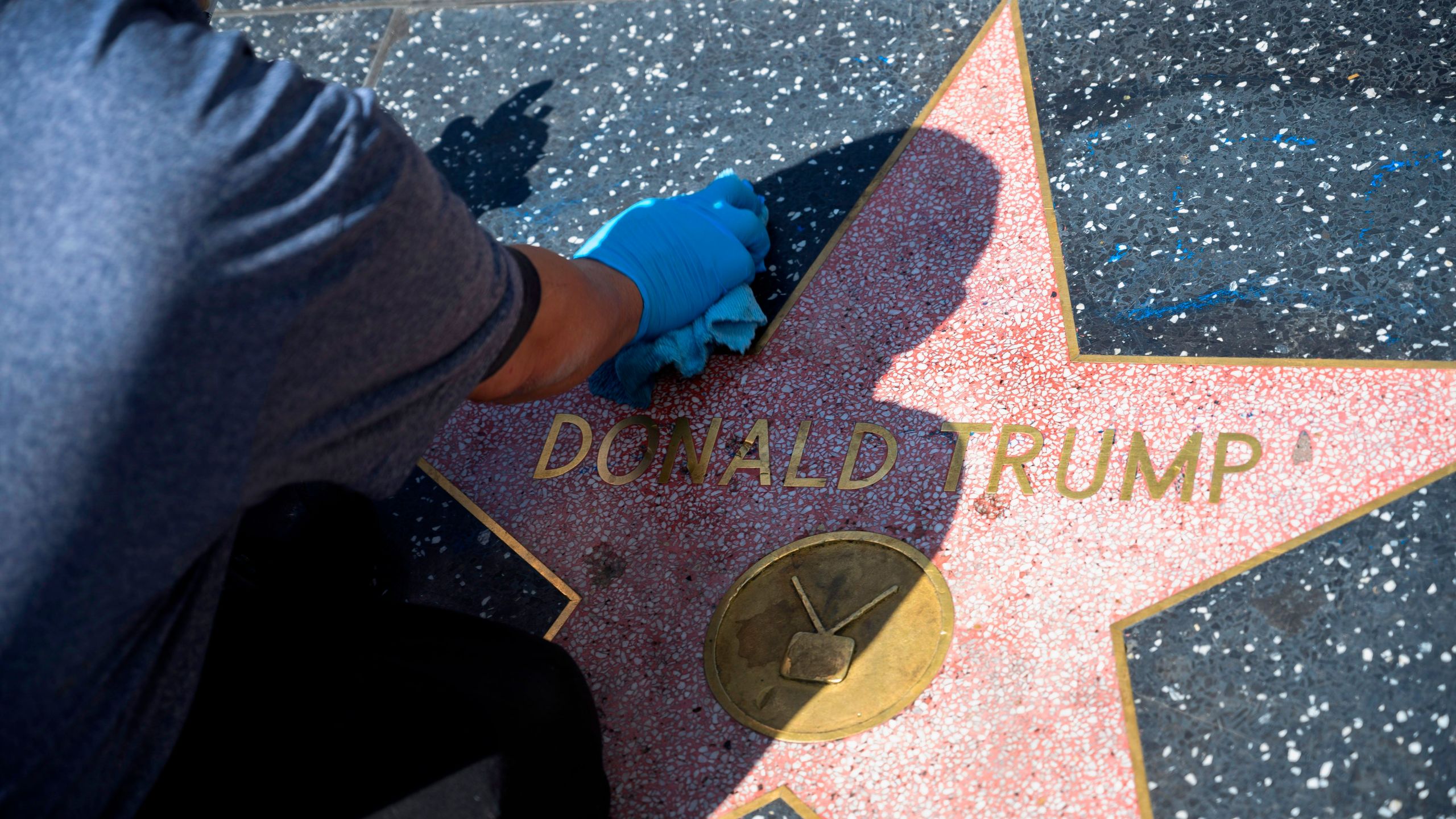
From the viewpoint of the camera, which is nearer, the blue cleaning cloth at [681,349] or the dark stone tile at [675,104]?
the blue cleaning cloth at [681,349]

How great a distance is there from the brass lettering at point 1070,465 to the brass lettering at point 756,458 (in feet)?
1.21

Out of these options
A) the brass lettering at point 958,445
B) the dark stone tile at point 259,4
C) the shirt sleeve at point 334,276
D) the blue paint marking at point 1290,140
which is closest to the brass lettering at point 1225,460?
the brass lettering at point 958,445

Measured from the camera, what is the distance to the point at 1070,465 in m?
1.31

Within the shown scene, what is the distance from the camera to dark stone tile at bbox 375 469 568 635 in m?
1.36

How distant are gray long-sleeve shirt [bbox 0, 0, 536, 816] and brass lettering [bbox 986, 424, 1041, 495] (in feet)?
2.55

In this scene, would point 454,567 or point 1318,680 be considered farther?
point 454,567

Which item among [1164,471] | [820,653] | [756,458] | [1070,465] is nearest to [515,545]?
[756,458]

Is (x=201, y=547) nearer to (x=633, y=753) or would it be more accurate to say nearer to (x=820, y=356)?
(x=633, y=753)

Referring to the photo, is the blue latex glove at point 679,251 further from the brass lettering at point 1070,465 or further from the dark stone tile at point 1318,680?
the dark stone tile at point 1318,680

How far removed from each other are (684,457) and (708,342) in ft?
0.60

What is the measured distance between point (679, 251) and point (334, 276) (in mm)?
732

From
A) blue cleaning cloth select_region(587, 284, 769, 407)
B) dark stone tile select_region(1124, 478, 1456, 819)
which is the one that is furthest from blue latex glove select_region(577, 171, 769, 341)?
dark stone tile select_region(1124, 478, 1456, 819)

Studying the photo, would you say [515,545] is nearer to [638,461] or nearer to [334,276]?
[638,461]

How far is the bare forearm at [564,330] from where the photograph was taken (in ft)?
3.77
